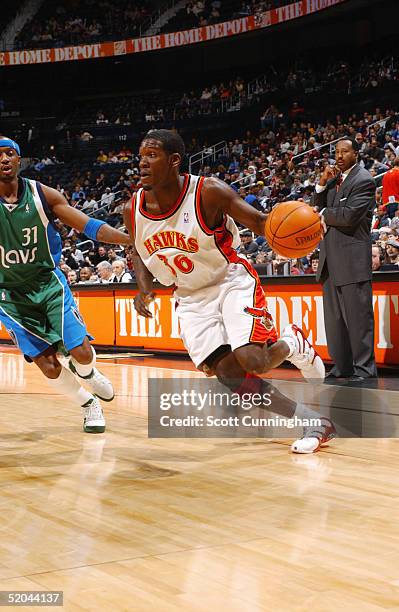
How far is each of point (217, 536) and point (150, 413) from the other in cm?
281

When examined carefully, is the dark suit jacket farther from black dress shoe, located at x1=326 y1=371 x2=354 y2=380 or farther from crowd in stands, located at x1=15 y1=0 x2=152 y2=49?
crowd in stands, located at x1=15 y1=0 x2=152 y2=49

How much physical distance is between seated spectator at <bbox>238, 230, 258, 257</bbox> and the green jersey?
655 cm

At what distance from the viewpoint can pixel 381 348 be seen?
655 cm

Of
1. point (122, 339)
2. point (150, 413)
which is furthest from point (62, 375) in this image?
point (122, 339)

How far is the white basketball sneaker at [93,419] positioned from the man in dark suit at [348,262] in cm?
206

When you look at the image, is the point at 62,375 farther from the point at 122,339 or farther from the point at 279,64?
the point at 279,64

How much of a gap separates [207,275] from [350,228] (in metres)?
2.17

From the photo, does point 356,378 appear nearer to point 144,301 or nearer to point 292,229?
point 144,301

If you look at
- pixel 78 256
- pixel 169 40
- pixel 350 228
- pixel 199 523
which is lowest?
pixel 199 523

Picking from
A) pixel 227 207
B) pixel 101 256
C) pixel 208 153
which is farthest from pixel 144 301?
pixel 208 153

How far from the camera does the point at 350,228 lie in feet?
19.1

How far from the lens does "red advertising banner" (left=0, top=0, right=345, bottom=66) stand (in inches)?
805

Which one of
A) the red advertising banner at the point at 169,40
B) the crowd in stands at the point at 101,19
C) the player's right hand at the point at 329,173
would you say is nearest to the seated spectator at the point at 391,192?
the player's right hand at the point at 329,173

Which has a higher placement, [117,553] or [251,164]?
[251,164]
